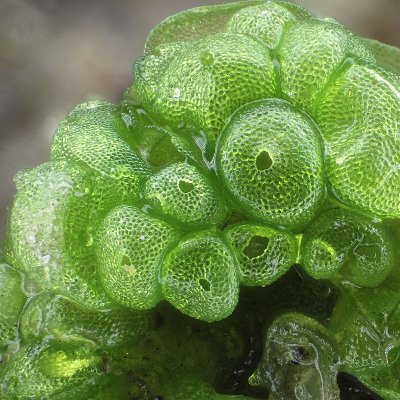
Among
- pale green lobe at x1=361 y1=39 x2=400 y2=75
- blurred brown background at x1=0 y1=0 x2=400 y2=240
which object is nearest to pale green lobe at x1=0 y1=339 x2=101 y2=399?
blurred brown background at x1=0 y1=0 x2=400 y2=240

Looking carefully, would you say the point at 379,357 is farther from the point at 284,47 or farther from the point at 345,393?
the point at 284,47

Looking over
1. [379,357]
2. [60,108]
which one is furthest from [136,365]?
[60,108]

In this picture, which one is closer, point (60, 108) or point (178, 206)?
point (178, 206)

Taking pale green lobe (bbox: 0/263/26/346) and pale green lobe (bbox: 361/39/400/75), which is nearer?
pale green lobe (bbox: 0/263/26/346)

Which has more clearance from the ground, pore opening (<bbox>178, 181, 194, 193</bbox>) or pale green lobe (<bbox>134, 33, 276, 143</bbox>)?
pale green lobe (<bbox>134, 33, 276, 143</bbox>)

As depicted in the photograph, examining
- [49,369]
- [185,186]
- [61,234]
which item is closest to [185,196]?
[185,186]

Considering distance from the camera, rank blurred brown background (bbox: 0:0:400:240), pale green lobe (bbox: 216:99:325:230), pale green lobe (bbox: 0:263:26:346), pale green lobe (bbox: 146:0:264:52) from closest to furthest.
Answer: pale green lobe (bbox: 216:99:325:230) → pale green lobe (bbox: 0:263:26:346) → pale green lobe (bbox: 146:0:264:52) → blurred brown background (bbox: 0:0:400:240)

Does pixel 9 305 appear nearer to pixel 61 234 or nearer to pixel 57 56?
pixel 61 234

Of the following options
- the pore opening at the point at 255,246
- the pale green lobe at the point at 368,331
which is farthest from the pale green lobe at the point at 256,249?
the pale green lobe at the point at 368,331

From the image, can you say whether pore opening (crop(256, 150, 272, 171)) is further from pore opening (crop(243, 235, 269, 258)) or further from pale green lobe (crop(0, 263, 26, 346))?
pale green lobe (crop(0, 263, 26, 346))
